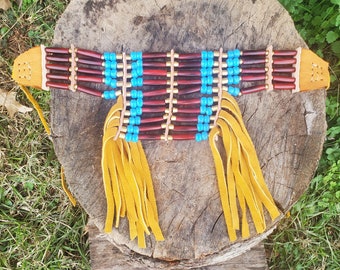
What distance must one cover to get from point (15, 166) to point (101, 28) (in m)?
1.18

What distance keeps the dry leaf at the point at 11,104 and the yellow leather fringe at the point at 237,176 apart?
128 centimetres

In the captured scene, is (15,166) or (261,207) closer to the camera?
(261,207)

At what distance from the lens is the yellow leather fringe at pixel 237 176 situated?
2088mm

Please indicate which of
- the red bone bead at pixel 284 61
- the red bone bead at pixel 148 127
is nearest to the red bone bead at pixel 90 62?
the red bone bead at pixel 148 127

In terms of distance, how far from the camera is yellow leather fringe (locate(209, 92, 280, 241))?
6.85 ft

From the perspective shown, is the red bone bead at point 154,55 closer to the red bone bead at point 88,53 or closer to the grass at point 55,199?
the red bone bead at point 88,53

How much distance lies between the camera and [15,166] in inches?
115

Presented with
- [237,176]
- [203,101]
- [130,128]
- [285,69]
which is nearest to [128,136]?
[130,128]

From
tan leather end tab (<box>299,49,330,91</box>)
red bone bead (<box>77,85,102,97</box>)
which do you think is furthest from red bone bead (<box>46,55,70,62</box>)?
tan leather end tab (<box>299,49,330,91</box>)

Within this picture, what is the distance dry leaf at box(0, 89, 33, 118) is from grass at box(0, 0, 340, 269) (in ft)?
0.25

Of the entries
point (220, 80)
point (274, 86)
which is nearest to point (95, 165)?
point (220, 80)

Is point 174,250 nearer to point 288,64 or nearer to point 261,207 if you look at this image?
point 261,207

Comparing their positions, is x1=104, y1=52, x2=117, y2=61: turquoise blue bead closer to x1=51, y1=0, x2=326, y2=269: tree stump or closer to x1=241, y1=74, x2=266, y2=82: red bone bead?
x1=51, y1=0, x2=326, y2=269: tree stump

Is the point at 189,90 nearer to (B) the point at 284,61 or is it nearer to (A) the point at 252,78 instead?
(A) the point at 252,78
